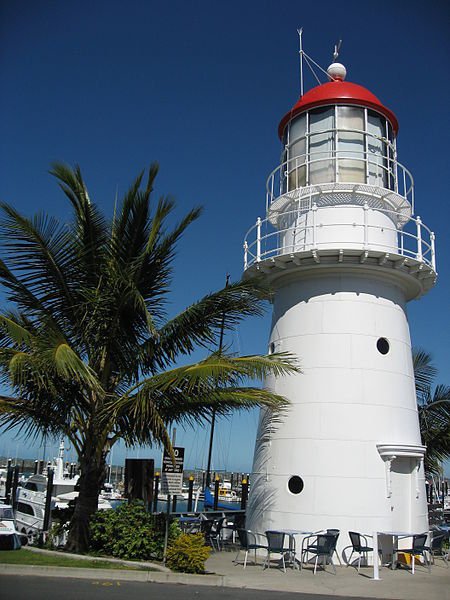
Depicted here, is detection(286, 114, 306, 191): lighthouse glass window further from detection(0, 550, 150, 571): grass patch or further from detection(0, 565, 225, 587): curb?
detection(0, 550, 150, 571): grass patch

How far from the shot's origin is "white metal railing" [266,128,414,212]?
1645 cm

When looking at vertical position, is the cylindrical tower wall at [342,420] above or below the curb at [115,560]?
above

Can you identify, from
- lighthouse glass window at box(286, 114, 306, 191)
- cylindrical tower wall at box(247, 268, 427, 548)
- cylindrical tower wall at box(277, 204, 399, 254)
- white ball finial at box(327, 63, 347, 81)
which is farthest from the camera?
white ball finial at box(327, 63, 347, 81)

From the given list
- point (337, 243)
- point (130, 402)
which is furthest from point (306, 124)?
point (130, 402)

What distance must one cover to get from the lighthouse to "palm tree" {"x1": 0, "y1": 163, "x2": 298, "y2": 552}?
5.82ft

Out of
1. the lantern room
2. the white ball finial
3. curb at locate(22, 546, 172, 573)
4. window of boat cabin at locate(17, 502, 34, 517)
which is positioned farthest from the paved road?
window of boat cabin at locate(17, 502, 34, 517)

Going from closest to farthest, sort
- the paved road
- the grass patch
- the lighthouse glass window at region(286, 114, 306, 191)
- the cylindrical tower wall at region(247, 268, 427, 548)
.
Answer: the paved road < the grass patch < the cylindrical tower wall at region(247, 268, 427, 548) < the lighthouse glass window at region(286, 114, 306, 191)

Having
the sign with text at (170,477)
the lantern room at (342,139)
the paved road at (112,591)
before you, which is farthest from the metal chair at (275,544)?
the lantern room at (342,139)

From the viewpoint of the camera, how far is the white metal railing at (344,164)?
1645 cm

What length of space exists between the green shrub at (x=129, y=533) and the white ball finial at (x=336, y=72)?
1298 cm

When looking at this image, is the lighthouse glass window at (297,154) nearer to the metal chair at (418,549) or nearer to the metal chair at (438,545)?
the metal chair at (418,549)

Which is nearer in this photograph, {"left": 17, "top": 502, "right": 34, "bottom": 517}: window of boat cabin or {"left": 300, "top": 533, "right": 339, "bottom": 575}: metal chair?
{"left": 300, "top": 533, "right": 339, "bottom": 575}: metal chair

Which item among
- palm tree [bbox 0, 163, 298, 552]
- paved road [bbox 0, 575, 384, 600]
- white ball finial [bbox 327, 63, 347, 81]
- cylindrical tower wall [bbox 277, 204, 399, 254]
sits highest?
white ball finial [bbox 327, 63, 347, 81]

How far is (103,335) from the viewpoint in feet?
46.7
